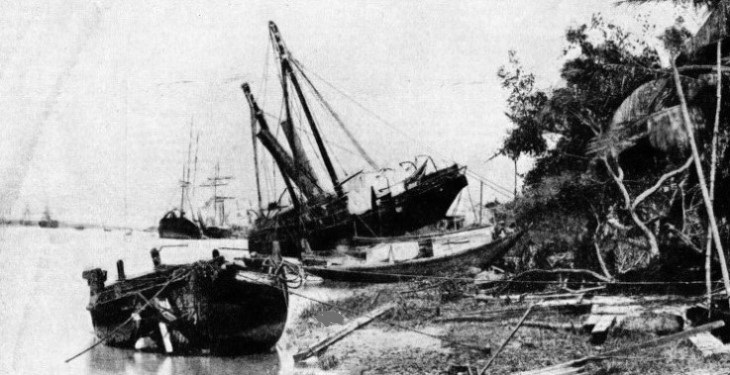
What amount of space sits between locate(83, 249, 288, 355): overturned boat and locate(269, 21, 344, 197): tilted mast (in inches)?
128

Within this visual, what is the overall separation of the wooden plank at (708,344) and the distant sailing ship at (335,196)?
495 cm

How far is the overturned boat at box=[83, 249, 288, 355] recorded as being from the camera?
7.64 meters

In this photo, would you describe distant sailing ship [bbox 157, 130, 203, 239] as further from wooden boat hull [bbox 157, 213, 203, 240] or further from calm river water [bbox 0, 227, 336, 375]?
calm river water [bbox 0, 227, 336, 375]

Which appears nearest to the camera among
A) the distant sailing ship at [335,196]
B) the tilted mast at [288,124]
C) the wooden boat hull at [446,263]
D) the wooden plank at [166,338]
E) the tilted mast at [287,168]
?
the tilted mast at [288,124]

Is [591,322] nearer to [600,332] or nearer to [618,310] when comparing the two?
[600,332]

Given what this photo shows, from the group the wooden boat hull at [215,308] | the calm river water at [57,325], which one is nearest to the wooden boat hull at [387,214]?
the calm river water at [57,325]

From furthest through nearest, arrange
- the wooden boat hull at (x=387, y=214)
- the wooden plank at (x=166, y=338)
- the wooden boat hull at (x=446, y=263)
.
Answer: the wooden boat hull at (x=387, y=214) → the wooden boat hull at (x=446, y=263) → the wooden plank at (x=166, y=338)

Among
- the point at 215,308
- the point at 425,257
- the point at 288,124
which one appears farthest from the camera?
the point at 288,124

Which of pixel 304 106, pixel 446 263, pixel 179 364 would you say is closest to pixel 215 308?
pixel 179 364

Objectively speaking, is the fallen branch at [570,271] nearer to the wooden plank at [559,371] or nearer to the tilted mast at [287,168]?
the wooden plank at [559,371]

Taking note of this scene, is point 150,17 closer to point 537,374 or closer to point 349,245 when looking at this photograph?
point 537,374

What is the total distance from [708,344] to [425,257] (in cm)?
460

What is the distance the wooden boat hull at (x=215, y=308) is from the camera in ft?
25.1

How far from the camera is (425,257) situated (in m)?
8.84
